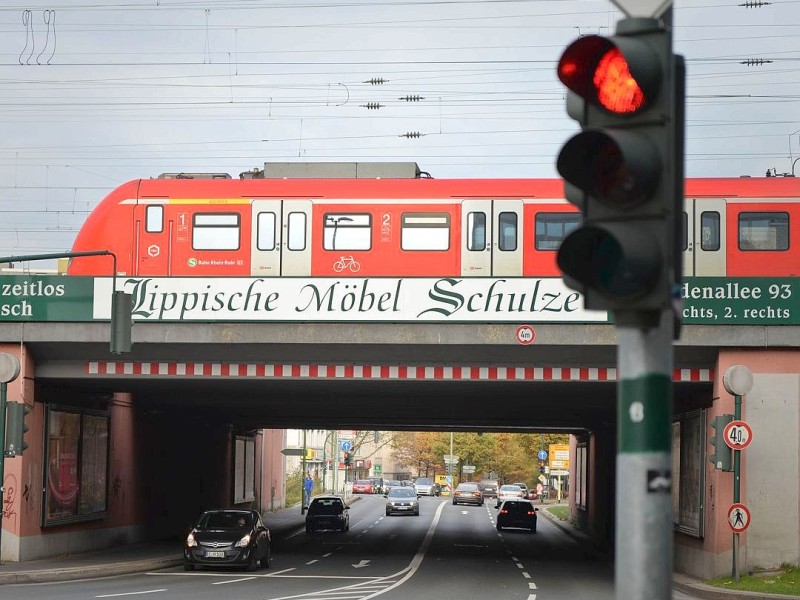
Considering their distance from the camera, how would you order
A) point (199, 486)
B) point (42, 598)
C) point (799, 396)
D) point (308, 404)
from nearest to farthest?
point (42, 598)
point (799, 396)
point (308, 404)
point (199, 486)

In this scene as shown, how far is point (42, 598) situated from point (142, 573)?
286 inches

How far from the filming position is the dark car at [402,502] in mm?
61950

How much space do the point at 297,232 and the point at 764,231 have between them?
10261mm

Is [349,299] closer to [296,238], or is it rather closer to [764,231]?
[296,238]

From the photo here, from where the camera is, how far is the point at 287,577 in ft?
85.5

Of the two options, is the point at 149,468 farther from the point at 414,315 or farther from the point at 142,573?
the point at 414,315

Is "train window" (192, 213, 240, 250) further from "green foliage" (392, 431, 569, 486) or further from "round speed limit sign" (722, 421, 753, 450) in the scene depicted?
"green foliage" (392, 431, 569, 486)

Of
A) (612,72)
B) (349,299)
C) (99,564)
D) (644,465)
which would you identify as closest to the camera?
(644,465)

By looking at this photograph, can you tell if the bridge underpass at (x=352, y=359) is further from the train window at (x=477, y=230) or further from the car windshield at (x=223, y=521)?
the car windshield at (x=223, y=521)

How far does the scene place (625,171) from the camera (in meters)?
4.83

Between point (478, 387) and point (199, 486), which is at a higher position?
point (478, 387)

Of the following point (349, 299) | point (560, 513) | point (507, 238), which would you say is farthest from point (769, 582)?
point (560, 513)

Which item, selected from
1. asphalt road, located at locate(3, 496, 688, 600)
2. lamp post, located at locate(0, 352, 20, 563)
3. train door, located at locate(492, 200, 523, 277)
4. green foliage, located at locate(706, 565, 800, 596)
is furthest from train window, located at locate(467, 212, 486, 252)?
lamp post, located at locate(0, 352, 20, 563)

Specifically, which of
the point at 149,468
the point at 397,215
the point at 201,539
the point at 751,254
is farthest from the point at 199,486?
the point at 751,254
